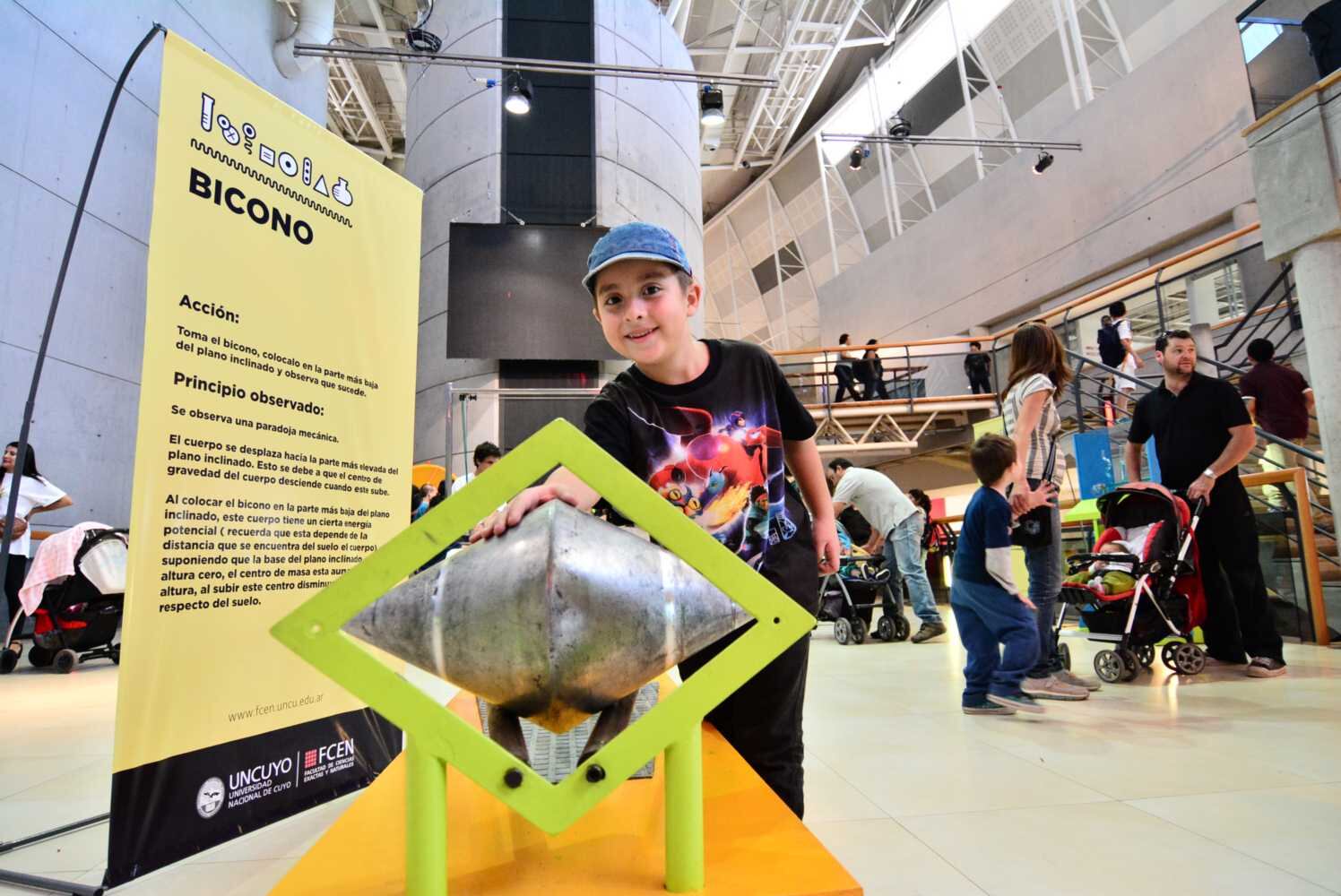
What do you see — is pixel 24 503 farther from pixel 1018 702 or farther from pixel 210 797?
pixel 1018 702

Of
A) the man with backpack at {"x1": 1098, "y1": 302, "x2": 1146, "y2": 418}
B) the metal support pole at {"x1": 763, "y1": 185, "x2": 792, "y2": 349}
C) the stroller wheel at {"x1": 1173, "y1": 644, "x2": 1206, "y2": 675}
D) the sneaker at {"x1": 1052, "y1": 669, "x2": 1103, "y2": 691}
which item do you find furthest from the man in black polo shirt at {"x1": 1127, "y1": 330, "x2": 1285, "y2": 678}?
the metal support pole at {"x1": 763, "y1": 185, "x2": 792, "y2": 349}

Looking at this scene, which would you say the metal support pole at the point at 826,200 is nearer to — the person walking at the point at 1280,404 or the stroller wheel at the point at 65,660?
the person walking at the point at 1280,404

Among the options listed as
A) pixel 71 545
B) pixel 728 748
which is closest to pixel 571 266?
pixel 71 545

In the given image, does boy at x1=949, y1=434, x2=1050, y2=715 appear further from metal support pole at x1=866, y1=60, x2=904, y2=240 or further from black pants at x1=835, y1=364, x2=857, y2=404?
metal support pole at x1=866, y1=60, x2=904, y2=240

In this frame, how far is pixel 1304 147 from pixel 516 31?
843 centimetres

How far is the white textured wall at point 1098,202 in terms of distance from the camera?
1005 centimetres

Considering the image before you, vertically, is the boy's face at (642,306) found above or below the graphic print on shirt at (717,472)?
above

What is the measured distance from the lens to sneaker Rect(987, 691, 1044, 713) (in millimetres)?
2787

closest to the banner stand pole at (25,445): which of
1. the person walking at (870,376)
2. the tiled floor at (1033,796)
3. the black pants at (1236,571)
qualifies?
the tiled floor at (1033,796)

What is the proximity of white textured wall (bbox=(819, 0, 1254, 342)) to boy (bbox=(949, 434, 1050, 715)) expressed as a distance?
9.67 m

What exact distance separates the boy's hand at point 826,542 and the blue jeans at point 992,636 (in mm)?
1685

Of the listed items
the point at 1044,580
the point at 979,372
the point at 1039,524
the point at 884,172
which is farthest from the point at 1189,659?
the point at 884,172

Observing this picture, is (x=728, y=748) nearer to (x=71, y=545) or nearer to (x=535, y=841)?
(x=535, y=841)

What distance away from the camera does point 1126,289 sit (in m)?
9.70
